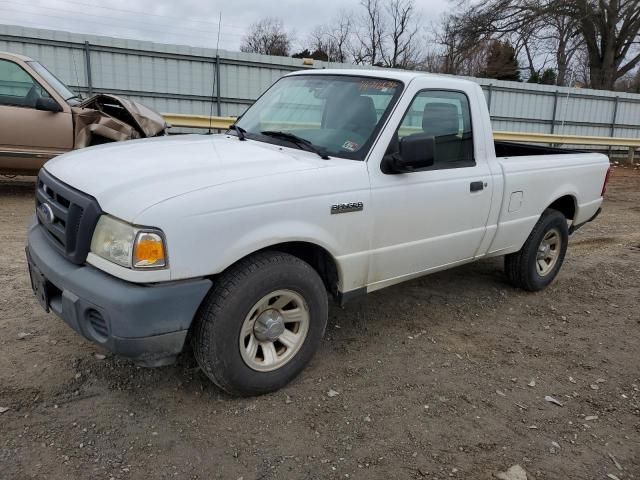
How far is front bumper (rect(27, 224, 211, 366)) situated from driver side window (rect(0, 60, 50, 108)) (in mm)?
5895

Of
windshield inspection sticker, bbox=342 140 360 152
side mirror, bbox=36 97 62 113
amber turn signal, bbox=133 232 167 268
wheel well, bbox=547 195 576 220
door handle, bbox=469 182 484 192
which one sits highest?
side mirror, bbox=36 97 62 113

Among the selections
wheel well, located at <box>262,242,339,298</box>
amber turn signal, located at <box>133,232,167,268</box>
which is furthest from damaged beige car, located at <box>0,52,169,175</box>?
amber turn signal, located at <box>133,232,167,268</box>

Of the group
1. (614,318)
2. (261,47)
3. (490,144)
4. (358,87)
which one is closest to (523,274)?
(614,318)

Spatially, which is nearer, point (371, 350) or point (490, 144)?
point (371, 350)

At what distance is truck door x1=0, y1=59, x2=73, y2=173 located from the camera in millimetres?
7586

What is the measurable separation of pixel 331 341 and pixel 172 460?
161cm

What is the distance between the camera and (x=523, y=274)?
5.15 meters

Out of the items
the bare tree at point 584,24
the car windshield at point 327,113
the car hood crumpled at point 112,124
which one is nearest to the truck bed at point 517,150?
the car windshield at point 327,113

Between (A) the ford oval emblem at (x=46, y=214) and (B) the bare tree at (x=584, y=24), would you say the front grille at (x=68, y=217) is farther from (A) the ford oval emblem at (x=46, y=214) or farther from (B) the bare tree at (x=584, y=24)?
(B) the bare tree at (x=584, y=24)

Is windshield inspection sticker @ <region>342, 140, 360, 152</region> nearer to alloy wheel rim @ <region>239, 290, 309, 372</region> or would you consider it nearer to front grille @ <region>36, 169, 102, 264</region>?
alloy wheel rim @ <region>239, 290, 309, 372</region>

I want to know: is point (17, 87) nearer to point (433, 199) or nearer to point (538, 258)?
point (433, 199)

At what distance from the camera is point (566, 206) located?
5.51m

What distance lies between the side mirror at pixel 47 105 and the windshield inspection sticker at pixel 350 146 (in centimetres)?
576

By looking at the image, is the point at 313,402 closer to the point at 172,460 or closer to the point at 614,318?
the point at 172,460
